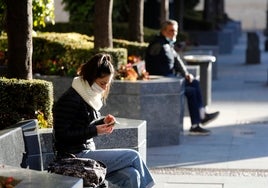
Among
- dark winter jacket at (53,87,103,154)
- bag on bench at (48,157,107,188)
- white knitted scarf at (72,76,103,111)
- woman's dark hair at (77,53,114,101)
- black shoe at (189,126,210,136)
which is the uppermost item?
woman's dark hair at (77,53,114,101)

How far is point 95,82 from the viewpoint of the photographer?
7285mm

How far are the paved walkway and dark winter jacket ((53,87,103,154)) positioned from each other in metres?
2.23

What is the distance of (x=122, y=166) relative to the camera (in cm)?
725

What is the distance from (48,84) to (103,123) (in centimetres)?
153

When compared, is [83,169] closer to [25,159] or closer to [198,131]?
[25,159]

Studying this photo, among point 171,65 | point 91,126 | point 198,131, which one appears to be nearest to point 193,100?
point 198,131

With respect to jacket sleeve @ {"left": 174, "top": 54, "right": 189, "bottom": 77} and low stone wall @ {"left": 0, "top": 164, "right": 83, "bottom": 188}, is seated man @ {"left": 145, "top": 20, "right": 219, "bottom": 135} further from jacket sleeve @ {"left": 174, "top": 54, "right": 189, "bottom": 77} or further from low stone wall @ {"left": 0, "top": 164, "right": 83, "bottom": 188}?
low stone wall @ {"left": 0, "top": 164, "right": 83, "bottom": 188}

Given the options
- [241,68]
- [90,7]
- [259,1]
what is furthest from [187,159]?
[259,1]

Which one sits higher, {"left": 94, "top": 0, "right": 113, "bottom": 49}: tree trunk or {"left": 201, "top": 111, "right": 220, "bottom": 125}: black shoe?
{"left": 94, "top": 0, "right": 113, "bottom": 49}: tree trunk

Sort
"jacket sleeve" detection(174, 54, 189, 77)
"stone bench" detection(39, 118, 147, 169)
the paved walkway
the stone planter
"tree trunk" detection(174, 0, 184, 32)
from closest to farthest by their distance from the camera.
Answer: "stone bench" detection(39, 118, 147, 169) → the paved walkway → the stone planter → "jacket sleeve" detection(174, 54, 189, 77) → "tree trunk" detection(174, 0, 184, 32)

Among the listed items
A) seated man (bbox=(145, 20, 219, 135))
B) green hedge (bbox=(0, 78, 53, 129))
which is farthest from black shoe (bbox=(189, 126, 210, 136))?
green hedge (bbox=(0, 78, 53, 129))

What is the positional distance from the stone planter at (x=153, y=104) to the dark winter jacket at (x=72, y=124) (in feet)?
13.3

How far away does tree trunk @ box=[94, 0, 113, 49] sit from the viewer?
13234 mm

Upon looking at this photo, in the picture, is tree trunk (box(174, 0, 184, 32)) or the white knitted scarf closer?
the white knitted scarf
